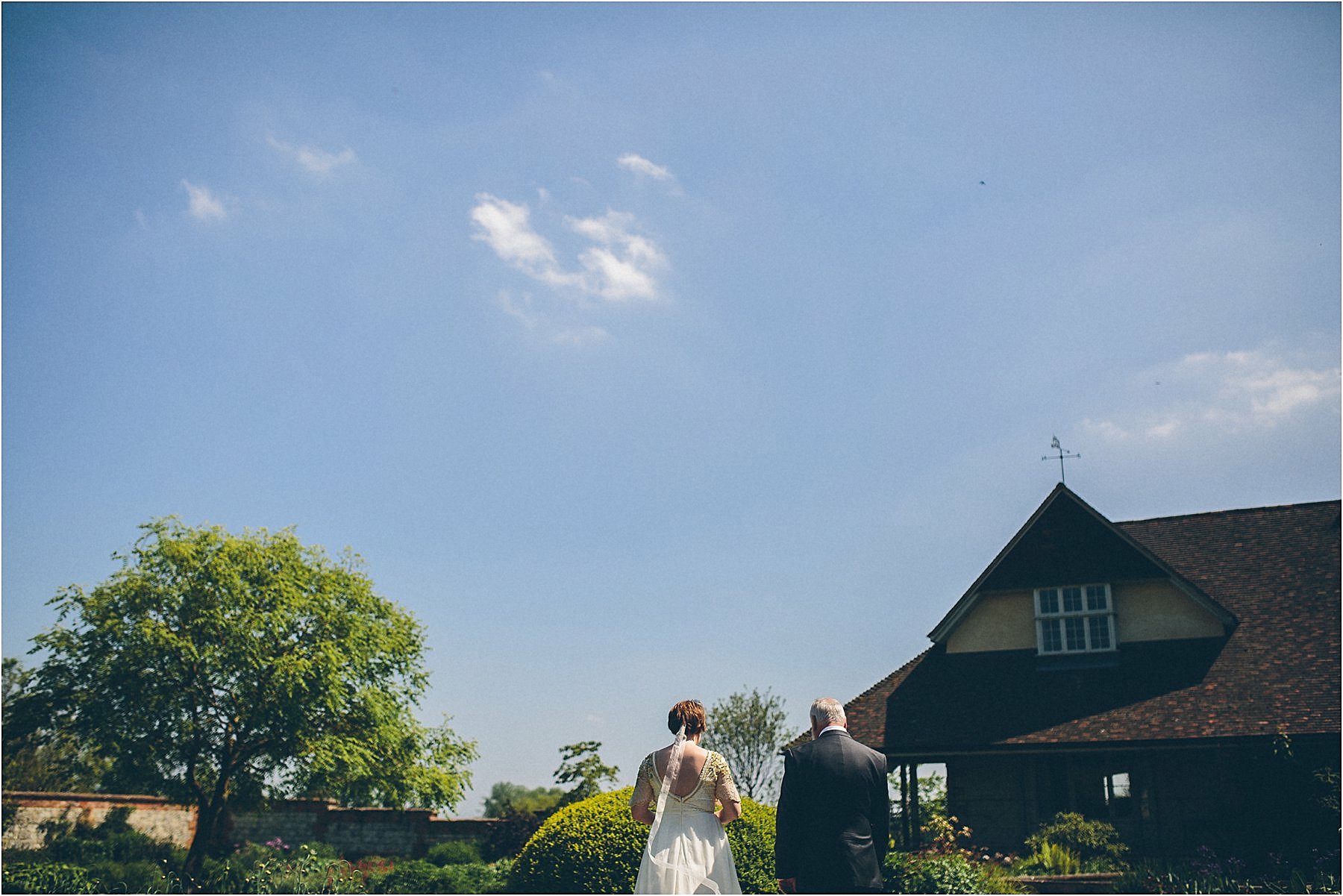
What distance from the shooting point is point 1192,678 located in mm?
21000

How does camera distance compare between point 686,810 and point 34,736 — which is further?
point 34,736

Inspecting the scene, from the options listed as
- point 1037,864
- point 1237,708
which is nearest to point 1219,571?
point 1237,708

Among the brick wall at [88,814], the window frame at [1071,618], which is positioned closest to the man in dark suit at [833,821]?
the window frame at [1071,618]

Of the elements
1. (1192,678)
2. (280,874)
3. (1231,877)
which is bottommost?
(280,874)

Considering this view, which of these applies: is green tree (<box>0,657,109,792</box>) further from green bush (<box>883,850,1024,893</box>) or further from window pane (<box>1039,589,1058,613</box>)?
window pane (<box>1039,589,1058,613</box>)

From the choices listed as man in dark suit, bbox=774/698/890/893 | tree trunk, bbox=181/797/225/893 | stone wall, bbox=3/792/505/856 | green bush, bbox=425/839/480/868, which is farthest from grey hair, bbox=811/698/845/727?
stone wall, bbox=3/792/505/856

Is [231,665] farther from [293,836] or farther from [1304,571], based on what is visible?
[1304,571]

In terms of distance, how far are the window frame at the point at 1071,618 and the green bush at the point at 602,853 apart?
1103 centimetres

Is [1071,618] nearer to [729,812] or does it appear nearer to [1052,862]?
[1052,862]

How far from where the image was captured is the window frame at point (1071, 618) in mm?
22750

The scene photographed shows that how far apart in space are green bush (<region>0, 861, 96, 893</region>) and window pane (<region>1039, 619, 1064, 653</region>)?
20.4 meters

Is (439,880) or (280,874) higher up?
(280,874)

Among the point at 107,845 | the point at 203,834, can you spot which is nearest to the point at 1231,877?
the point at 203,834

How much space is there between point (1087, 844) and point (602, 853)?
10.6 meters
